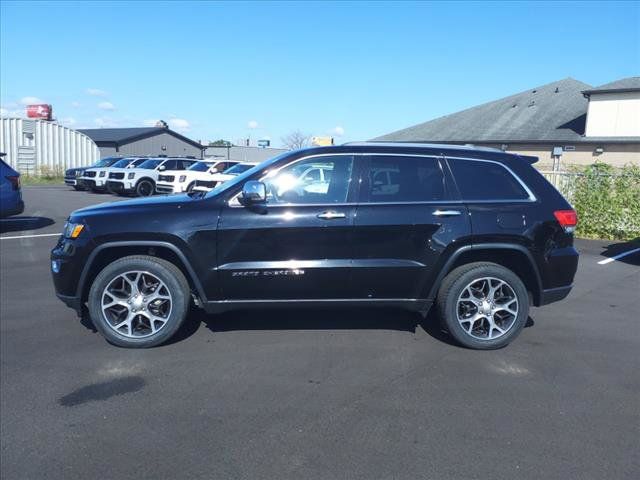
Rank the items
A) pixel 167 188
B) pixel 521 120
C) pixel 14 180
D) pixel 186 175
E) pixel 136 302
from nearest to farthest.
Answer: pixel 136 302 → pixel 14 180 → pixel 186 175 → pixel 167 188 → pixel 521 120

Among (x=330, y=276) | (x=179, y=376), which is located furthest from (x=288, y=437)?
(x=330, y=276)

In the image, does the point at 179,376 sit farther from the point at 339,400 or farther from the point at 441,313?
the point at 441,313

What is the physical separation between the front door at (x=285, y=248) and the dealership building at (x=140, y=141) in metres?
49.8

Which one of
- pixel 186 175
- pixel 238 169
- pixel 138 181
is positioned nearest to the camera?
pixel 238 169

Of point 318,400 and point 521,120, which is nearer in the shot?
point 318,400

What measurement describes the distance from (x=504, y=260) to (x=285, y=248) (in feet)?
6.65

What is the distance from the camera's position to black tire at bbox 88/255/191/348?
4.73 m

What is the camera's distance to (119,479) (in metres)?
2.96

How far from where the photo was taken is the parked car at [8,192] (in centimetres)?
1133

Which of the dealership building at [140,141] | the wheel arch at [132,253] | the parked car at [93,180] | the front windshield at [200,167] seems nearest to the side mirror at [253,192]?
the wheel arch at [132,253]

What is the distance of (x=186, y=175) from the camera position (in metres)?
21.9

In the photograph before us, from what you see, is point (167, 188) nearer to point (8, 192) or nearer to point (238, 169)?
point (238, 169)

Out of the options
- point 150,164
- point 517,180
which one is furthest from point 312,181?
point 150,164

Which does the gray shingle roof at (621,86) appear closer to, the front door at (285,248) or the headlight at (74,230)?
the front door at (285,248)
